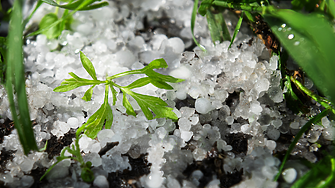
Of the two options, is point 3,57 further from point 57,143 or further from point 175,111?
point 175,111

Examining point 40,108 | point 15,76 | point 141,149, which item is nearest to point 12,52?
point 15,76

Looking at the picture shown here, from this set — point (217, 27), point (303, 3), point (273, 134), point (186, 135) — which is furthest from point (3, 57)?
point (303, 3)

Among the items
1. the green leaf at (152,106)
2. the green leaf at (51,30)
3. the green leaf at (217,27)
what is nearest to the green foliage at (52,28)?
the green leaf at (51,30)

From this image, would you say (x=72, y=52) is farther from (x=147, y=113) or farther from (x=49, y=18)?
(x=147, y=113)

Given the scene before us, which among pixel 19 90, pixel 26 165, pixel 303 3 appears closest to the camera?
pixel 19 90

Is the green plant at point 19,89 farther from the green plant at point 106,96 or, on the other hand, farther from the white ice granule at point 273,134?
the white ice granule at point 273,134

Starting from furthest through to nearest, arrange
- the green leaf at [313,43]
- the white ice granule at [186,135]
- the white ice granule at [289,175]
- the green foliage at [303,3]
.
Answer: the green foliage at [303,3]
the white ice granule at [186,135]
the white ice granule at [289,175]
the green leaf at [313,43]

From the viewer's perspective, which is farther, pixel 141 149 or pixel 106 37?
pixel 106 37
